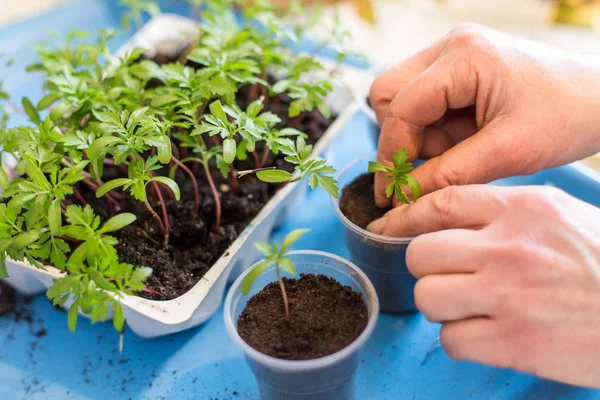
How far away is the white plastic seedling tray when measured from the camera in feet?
3.01

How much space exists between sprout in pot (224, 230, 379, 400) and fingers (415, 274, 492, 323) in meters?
0.09

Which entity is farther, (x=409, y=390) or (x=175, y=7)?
(x=175, y=7)

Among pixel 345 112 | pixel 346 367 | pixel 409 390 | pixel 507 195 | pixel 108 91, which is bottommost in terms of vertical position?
pixel 409 390

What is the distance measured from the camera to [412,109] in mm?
960

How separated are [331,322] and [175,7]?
1675 millimetres

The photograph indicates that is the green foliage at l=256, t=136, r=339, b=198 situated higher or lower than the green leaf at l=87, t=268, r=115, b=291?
higher

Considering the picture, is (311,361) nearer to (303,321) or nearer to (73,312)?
(303,321)

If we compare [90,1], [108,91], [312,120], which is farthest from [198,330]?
[90,1]

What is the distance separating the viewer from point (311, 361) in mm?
754

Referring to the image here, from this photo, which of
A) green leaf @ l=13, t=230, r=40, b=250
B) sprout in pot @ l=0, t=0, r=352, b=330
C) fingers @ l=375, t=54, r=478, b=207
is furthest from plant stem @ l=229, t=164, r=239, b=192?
green leaf @ l=13, t=230, r=40, b=250

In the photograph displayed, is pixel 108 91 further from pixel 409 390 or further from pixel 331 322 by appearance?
pixel 409 390

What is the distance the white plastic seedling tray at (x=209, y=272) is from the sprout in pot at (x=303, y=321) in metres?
0.12

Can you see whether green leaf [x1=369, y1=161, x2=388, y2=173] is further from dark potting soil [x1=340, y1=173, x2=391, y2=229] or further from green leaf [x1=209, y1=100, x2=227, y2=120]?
green leaf [x1=209, y1=100, x2=227, y2=120]

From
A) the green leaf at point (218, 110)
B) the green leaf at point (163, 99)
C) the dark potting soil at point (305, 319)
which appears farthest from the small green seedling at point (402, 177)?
the green leaf at point (163, 99)
